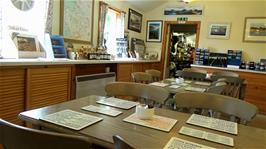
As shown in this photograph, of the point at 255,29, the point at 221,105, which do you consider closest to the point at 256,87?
the point at 255,29

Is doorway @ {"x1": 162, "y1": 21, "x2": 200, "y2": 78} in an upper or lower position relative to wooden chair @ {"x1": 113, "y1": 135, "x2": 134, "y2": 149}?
upper

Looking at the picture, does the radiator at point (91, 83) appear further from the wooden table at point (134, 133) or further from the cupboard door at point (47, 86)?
the wooden table at point (134, 133)

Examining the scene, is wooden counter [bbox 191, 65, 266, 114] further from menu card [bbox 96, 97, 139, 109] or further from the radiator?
menu card [bbox 96, 97, 139, 109]

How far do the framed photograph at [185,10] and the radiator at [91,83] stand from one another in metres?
3.02

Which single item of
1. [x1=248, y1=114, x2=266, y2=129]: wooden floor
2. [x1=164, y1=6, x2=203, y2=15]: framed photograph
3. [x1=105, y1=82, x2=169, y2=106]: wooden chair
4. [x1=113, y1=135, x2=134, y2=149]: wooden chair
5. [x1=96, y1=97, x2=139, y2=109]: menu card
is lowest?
[x1=248, y1=114, x2=266, y2=129]: wooden floor

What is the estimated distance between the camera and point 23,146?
69 centimetres

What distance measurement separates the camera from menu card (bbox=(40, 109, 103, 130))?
3.43 ft

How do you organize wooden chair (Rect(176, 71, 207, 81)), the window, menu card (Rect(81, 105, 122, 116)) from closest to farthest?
menu card (Rect(81, 105, 122, 116)), wooden chair (Rect(176, 71, 207, 81)), the window

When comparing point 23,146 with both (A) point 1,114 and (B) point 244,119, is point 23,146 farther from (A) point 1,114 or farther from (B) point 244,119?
(A) point 1,114

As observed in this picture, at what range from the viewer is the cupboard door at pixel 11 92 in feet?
6.35

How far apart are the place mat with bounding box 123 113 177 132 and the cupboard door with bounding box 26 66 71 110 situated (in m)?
1.37

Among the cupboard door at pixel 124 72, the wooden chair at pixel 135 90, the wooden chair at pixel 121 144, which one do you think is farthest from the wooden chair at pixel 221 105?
the cupboard door at pixel 124 72

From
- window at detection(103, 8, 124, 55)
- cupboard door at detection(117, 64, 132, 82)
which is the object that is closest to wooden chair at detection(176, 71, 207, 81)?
cupboard door at detection(117, 64, 132, 82)

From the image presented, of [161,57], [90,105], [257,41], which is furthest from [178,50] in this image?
[90,105]
